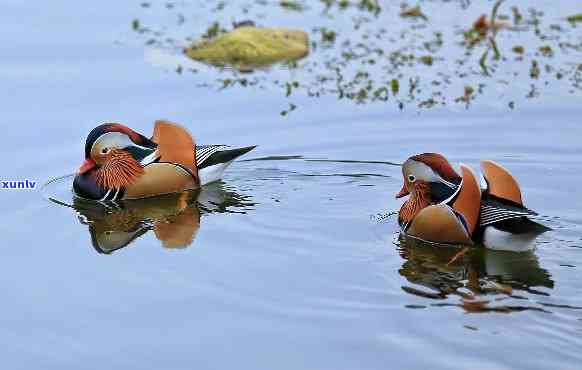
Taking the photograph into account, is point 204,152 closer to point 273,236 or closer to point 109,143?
point 109,143

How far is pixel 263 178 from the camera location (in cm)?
1310

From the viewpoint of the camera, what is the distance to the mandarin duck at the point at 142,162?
12.7m

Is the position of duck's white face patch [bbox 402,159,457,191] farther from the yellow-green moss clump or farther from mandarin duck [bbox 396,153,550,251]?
the yellow-green moss clump

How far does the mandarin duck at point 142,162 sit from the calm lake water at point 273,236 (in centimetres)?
25

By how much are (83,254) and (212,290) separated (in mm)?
1654

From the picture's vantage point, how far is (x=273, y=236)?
37.2 ft

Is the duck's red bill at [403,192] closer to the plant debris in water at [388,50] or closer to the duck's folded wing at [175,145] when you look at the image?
the duck's folded wing at [175,145]

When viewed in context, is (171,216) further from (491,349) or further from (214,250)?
(491,349)

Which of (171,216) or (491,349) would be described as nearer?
(491,349)

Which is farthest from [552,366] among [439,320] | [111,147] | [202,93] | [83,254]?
[202,93]

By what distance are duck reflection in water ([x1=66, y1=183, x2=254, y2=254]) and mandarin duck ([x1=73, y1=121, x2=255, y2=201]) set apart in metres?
0.12

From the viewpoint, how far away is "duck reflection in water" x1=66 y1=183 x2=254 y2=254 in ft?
38.2

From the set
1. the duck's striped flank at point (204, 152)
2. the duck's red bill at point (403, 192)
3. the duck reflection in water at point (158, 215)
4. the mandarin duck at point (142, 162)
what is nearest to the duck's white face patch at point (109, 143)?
the mandarin duck at point (142, 162)

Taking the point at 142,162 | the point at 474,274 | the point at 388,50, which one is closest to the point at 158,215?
the point at 142,162
